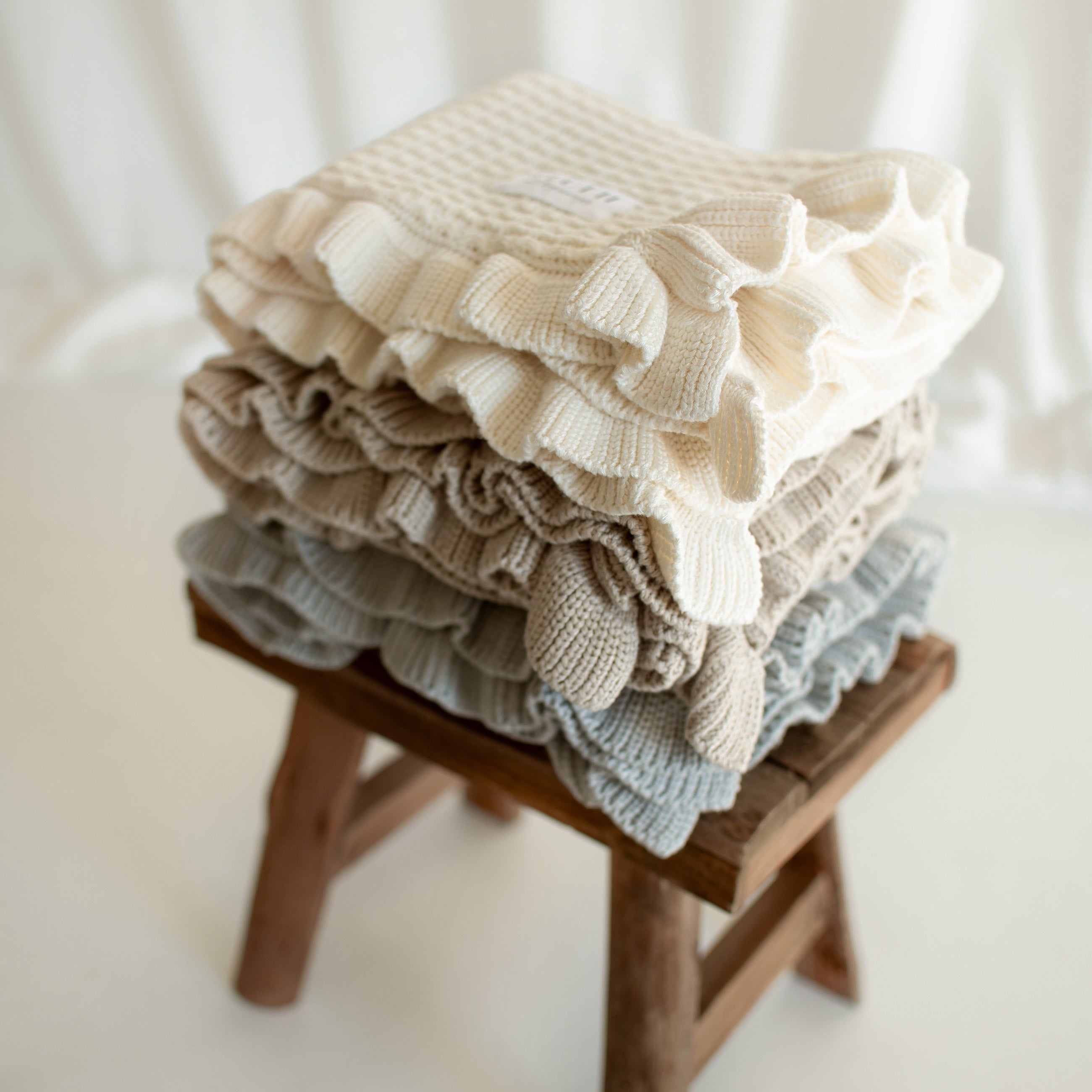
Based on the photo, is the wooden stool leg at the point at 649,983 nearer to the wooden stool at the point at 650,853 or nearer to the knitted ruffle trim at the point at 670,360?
the wooden stool at the point at 650,853

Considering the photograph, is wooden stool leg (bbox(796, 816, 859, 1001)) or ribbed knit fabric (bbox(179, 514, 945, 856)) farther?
wooden stool leg (bbox(796, 816, 859, 1001))

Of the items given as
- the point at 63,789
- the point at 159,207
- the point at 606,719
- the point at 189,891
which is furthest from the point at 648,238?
the point at 159,207

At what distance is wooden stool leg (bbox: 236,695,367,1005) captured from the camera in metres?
0.94

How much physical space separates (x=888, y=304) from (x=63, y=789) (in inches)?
39.4

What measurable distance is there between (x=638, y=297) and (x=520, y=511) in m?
0.13

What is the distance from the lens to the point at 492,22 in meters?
1.71

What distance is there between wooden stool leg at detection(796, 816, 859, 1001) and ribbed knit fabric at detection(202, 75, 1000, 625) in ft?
1.53

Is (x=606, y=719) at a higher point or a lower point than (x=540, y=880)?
higher

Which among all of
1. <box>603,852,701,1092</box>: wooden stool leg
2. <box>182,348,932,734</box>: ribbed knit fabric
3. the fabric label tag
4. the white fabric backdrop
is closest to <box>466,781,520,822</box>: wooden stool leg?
<box>603,852,701,1092</box>: wooden stool leg

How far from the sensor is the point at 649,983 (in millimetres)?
787

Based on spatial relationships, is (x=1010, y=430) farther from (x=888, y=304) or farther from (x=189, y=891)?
(x=189, y=891)

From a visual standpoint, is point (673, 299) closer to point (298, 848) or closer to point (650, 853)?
point (650, 853)

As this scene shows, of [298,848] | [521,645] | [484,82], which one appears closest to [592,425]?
[521,645]

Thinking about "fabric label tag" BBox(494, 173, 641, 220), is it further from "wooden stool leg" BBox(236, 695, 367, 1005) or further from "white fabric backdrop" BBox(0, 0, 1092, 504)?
"white fabric backdrop" BBox(0, 0, 1092, 504)
